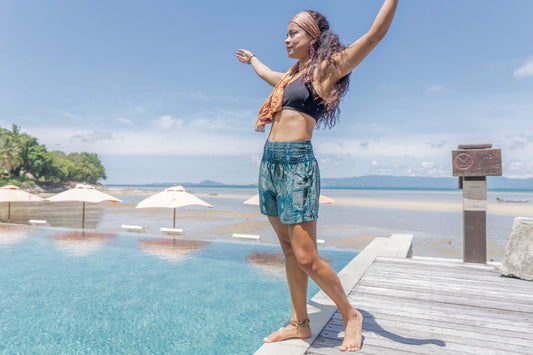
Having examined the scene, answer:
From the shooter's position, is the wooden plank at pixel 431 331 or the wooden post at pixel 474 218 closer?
the wooden plank at pixel 431 331

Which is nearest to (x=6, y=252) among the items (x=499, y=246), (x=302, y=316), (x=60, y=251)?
(x=60, y=251)

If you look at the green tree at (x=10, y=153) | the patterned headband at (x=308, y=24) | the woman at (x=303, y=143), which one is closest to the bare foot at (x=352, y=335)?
the woman at (x=303, y=143)

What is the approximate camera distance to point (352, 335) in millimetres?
2191

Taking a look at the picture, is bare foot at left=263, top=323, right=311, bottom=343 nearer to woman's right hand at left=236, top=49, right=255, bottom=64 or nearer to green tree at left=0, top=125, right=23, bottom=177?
woman's right hand at left=236, top=49, right=255, bottom=64

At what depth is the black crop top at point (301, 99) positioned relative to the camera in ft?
6.72

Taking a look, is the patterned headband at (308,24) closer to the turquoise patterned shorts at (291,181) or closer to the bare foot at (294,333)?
the turquoise patterned shorts at (291,181)

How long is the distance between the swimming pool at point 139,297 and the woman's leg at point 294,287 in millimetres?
1396

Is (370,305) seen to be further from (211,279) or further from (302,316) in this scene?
(211,279)

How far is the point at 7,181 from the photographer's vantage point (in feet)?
153

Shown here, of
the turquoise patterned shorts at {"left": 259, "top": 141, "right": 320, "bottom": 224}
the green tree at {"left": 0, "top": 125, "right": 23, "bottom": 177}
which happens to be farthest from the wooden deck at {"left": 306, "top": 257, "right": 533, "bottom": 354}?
the green tree at {"left": 0, "top": 125, "right": 23, "bottom": 177}

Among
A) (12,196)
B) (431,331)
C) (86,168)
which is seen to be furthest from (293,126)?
(86,168)

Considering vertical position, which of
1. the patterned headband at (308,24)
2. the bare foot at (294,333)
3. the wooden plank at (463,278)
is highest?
the patterned headband at (308,24)

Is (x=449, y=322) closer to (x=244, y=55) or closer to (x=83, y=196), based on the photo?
(x=244, y=55)

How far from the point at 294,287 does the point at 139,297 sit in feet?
12.3
